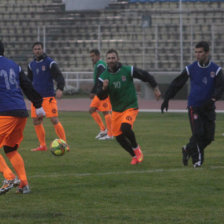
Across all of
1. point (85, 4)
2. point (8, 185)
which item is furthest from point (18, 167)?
point (85, 4)

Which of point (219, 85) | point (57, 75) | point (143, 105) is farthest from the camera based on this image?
point (143, 105)

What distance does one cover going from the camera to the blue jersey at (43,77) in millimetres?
13508

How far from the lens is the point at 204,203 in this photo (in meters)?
7.70

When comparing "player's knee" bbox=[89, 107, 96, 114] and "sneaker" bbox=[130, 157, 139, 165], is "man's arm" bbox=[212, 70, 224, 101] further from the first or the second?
"player's knee" bbox=[89, 107, 96, 114]

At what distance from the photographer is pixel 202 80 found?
34.0 feet

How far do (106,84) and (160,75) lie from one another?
801 inches

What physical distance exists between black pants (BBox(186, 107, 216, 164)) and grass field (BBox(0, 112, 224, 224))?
0.28 meters

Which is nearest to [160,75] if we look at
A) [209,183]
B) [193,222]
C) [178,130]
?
[178,130]

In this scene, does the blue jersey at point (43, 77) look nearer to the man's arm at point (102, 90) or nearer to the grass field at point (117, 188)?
the grass field at point (117, 188)

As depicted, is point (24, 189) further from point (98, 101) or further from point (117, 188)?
point (98, 101)

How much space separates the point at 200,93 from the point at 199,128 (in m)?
0.53

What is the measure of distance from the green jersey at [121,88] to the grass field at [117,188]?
0.98m

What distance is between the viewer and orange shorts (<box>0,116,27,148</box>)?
8250 millimetres

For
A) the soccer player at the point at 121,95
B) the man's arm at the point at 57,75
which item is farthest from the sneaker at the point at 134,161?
the man's arm at the point at 57,75
